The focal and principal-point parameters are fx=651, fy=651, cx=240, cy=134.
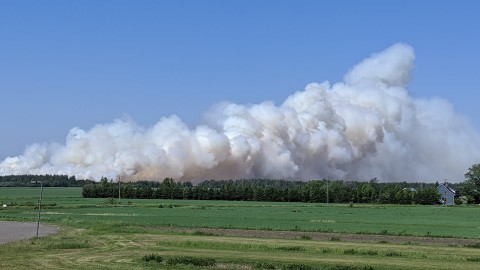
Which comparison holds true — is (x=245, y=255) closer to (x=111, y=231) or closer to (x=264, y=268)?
(x=264, y=268)

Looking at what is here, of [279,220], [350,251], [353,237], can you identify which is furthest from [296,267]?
[279,220]

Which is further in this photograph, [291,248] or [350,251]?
[291,248]

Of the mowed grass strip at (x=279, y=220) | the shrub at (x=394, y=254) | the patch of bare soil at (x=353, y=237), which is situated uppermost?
the mowed grass strip at (x=279, y=220)

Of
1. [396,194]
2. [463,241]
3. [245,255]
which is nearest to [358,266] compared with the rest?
[245,255]

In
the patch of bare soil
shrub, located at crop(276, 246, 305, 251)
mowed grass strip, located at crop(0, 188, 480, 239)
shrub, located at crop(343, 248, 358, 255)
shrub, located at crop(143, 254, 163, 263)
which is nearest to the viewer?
shrub, located at crop(143, 254, 163, 263)

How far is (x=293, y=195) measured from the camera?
194 meters

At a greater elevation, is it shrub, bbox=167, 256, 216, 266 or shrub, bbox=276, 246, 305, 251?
shrub, bbox=276, 246, 305, 251

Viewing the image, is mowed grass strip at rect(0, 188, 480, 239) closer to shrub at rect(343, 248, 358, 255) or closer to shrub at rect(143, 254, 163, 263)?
shrub at rect(343, 248, 358, 255)

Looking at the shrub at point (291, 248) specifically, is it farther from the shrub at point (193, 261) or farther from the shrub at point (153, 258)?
the shrub at point (153, 258)

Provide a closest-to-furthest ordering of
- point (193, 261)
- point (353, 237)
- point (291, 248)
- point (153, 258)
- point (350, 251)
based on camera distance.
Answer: point (193, 261)
point (153, 258)
point (350, 251)
point (291, 248)
point (353, 237)

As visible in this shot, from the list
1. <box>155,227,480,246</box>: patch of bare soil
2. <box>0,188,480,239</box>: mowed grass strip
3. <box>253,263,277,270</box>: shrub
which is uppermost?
<box>0,188,480,239</box>: mowed grass strip

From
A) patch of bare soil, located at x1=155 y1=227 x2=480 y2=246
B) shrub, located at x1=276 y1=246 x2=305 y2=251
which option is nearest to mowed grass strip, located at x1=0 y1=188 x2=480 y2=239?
patch of bare soil, located at x1=155 y1=227 x2=480 y2=246

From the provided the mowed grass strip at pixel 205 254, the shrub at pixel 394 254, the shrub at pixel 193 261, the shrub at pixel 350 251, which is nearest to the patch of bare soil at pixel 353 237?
the mowed grass strip at pixel 205 254

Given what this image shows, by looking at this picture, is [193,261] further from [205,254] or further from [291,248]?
[291,248]
